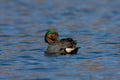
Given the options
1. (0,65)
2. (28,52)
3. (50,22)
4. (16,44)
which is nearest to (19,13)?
(50,22)

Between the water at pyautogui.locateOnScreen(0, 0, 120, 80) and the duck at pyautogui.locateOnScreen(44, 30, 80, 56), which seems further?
the duck at pyautogui.locateOnScreen(44, 30, 80, 56)

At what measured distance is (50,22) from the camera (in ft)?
72.7

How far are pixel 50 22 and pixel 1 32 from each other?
2.93 m

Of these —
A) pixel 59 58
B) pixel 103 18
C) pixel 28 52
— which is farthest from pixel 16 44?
pixel 103 18

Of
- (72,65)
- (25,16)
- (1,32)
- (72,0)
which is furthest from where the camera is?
(72,0)

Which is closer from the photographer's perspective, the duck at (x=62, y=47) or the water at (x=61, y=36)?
the water at (x=61, y=36)

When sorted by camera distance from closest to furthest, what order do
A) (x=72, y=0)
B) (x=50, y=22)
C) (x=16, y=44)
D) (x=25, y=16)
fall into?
1. (x=16, y=44)
2. (x=50, y=22)
3. (x=25, y=16)
4. (x=72, y=0)

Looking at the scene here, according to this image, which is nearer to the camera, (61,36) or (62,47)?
(62,47)

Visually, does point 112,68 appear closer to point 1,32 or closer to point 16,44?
point 16,44

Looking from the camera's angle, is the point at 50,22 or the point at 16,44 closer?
the point at 16,44

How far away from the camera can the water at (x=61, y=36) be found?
12.5m

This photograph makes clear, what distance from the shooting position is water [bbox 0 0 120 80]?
12492 millimetres

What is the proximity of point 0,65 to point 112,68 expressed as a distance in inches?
103

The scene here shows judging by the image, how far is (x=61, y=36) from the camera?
18.6m
